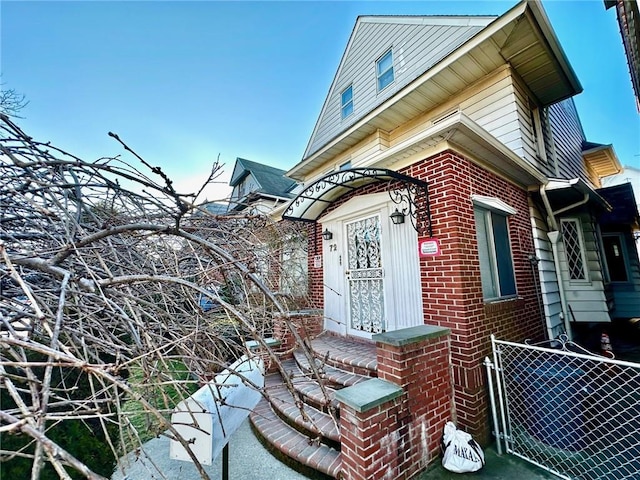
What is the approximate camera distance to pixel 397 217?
396cm

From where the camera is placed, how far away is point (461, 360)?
9.96ft

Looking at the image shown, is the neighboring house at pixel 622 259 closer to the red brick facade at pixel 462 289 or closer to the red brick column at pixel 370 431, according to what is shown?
the red brick facade at pixel 462 289

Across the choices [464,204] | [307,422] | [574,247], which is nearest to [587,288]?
[574,247]

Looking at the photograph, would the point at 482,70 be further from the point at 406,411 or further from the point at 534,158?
the point at 406,411

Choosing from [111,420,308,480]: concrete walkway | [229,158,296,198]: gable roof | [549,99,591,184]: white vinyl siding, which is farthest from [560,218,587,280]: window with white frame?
[229,158,296,198]: gable roof

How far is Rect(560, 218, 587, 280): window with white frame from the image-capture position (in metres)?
5.92

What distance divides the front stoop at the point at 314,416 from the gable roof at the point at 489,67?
4.95 meters

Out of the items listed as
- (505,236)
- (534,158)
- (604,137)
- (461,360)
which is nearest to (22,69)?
(461,360)

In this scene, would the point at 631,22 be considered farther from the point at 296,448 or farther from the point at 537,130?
the point at 296,448

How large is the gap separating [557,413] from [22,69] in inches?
308

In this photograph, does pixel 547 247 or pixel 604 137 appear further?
pixel 604 137

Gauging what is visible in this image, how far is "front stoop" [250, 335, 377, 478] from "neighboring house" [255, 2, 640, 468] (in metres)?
0.77

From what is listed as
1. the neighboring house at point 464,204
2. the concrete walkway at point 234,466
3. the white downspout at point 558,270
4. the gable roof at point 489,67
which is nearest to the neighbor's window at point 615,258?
the neighboring house at point 464,204

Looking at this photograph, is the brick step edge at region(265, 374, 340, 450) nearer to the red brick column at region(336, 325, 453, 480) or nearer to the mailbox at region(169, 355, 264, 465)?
the red brick column at region(336, 325, 453, 480)
